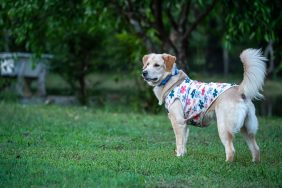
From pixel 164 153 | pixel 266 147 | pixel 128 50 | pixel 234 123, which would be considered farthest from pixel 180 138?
pixel 128 50

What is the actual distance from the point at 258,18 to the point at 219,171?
6.36 metres

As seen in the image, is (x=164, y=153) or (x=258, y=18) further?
(x=258, y=18)

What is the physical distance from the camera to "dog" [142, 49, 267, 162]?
7914 mm

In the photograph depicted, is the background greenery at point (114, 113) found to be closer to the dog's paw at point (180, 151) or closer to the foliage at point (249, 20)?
the foliage at point (249, 20)

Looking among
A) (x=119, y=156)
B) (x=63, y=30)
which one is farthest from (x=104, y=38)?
(x=119, y=156)

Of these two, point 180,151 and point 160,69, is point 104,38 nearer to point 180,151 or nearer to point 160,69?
point 160,69

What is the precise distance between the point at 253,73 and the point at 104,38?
1043 centimetres

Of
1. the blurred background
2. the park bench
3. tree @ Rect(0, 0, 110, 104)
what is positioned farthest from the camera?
the park bench

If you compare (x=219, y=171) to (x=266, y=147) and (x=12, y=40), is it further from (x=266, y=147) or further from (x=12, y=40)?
(x=12, y=40)

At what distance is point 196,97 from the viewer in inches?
334

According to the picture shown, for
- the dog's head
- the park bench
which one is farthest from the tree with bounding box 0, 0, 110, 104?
the dog's head

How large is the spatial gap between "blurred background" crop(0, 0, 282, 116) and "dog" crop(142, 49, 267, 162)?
3.95 meters

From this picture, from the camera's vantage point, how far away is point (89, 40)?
17.4 m

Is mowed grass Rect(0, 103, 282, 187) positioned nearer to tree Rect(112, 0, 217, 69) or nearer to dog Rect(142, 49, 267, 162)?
dog Rect(142, 49, 267, 162)
